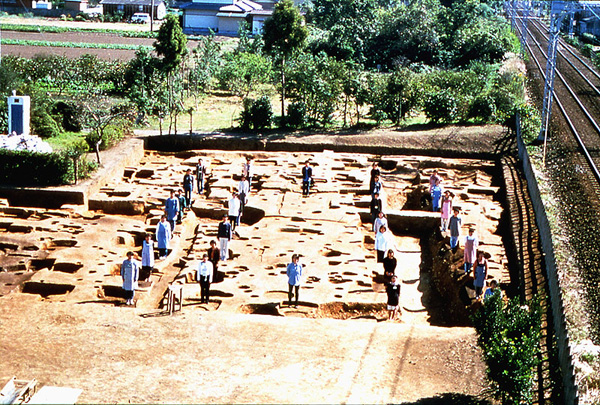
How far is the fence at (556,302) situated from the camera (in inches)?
519

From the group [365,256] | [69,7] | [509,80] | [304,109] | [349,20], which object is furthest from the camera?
[69,7]

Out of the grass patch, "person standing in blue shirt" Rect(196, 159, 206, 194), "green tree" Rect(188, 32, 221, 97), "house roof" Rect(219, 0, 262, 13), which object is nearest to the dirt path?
"person standing in blue shirt" Rect(196, 159, 206, 194)

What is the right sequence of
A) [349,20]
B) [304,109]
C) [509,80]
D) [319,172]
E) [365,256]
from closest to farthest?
1. [365,256]
2. [319,172]
3. [304,109]
4. [509,80]
5. [349,20]

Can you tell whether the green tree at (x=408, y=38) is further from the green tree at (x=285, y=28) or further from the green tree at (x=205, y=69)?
the green tree at (x=285, y=28)

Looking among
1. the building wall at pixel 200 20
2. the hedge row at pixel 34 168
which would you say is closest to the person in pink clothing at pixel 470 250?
the hedge row at pixel 34 168

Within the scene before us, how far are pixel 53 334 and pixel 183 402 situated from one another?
408cm

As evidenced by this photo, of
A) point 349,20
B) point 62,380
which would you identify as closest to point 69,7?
point 349,20

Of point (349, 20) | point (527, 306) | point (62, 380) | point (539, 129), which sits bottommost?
point (62, 380)

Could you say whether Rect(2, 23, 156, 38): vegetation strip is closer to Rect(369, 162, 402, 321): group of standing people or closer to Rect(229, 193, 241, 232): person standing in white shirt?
Rect(369, 162, 402, 321): group of standing people

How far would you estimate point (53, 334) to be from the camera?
1655 cm

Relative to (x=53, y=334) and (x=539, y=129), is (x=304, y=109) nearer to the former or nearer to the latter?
(x=539, y=129)

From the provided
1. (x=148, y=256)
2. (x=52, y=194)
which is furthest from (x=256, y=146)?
(x=148, y=256)

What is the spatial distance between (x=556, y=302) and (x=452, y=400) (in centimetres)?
365

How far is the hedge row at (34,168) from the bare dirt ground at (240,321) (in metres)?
1.45
